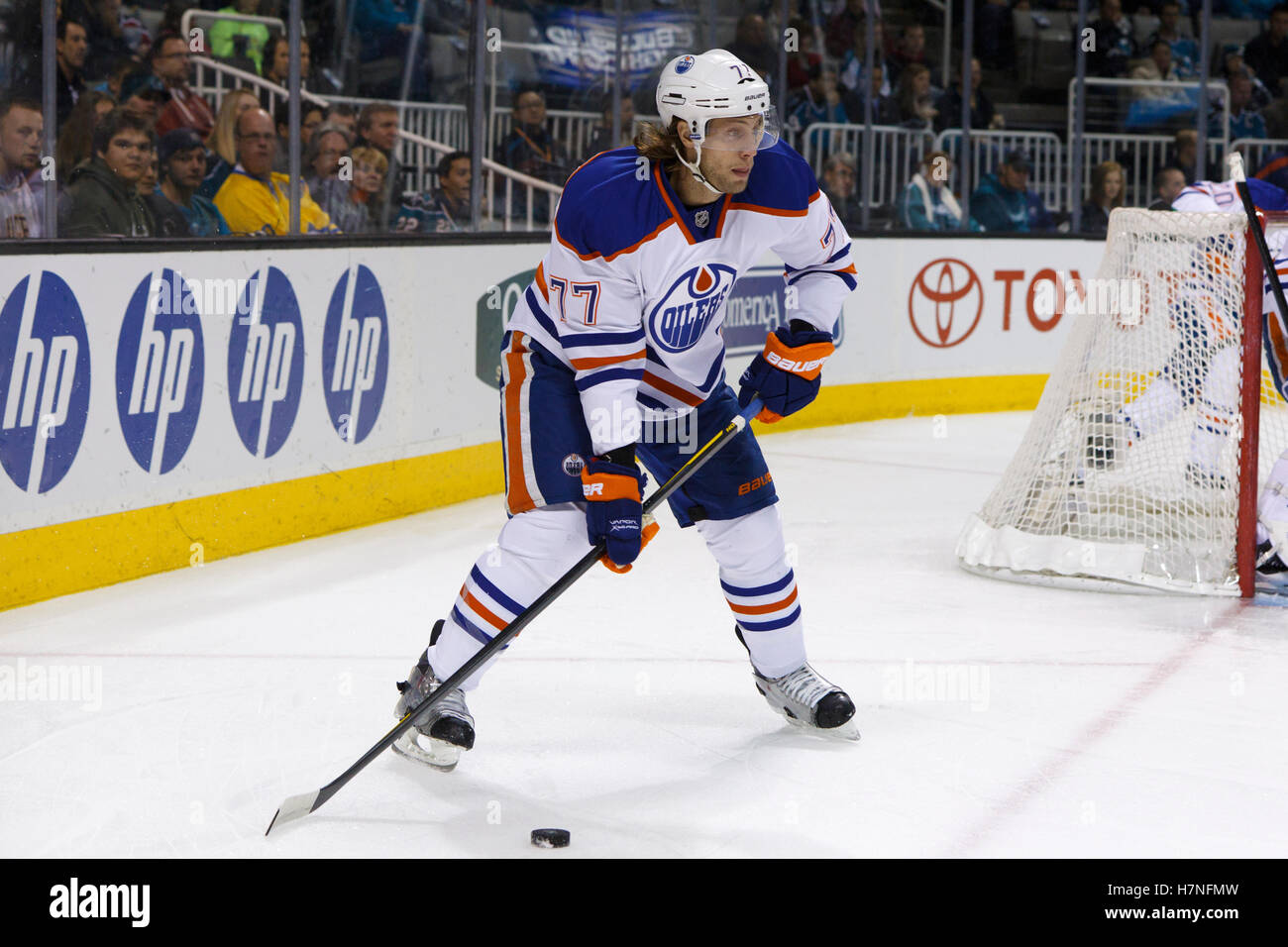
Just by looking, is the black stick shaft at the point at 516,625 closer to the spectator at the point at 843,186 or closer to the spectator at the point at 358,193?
the spectator at the point at 358,193

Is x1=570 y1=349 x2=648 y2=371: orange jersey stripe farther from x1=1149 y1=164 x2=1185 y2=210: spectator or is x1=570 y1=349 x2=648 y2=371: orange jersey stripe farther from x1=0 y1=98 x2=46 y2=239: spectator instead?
x1=1149 y1=164 x2=1185 y2=210: spectator

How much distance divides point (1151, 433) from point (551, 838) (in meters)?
2.54

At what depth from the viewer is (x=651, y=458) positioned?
9.14 feet

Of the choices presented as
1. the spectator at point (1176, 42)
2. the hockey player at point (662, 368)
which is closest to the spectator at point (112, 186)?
the hockey player at point (662, 368)

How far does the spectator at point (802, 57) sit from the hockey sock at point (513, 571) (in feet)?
16.9

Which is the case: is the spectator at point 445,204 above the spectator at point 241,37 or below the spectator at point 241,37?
below

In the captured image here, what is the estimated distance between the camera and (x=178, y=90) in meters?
4.71

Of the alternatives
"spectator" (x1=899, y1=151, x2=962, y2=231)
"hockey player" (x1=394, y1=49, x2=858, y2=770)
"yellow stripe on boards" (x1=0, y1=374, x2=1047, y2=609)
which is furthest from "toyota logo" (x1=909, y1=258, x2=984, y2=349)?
"hockey player" (x1=394, y1=49, x2=858, y2=770)

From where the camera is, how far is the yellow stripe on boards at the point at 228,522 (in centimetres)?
374

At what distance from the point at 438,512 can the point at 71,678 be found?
6.46 ft

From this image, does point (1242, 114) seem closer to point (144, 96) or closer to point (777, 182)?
point (144, 96)

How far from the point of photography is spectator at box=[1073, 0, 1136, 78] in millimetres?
8617
